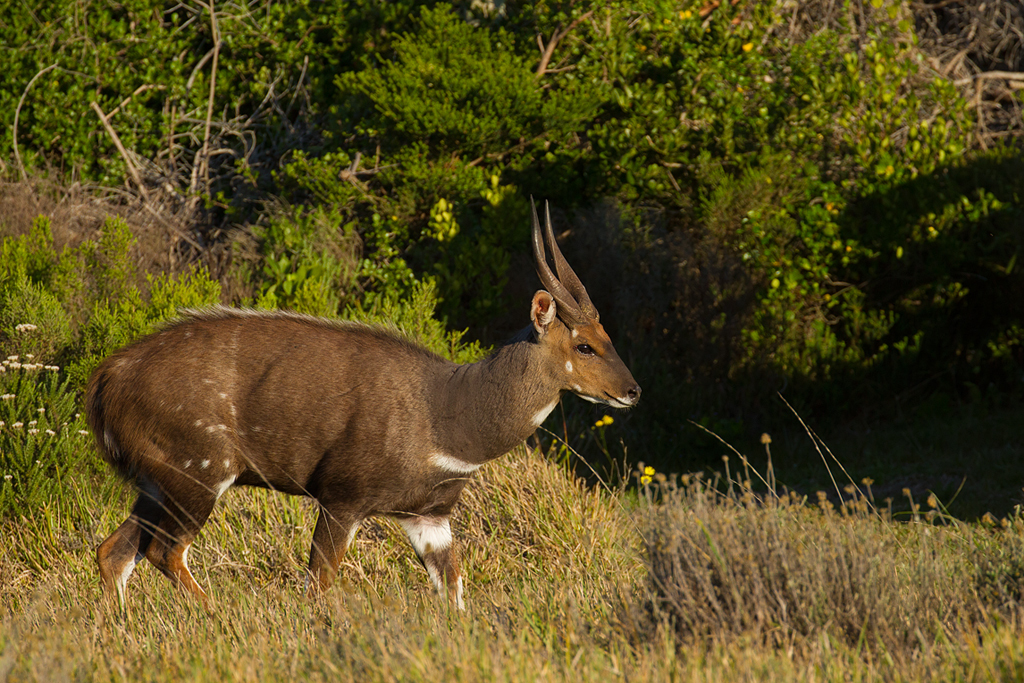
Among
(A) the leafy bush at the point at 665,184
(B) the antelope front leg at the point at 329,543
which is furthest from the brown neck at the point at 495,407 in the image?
(A) the leafy bush at the point at 665,184

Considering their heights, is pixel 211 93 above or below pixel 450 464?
below

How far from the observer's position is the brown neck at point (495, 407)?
574 centimetres

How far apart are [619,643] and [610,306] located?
7.34m

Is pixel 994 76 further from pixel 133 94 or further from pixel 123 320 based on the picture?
pixel 123 320

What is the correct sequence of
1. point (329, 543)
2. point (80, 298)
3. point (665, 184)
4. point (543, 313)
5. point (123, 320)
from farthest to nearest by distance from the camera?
point (665, 184) → point (80, 298) → point (123, 320) → point (543, 313) → point (329, 543)

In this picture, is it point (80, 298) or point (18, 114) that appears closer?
point (80, 298)

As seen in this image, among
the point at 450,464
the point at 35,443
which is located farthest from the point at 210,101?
the point at 450,464

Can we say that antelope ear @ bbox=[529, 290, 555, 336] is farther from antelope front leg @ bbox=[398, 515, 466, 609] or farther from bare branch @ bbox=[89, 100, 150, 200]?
bare branch @ bbox=[89, 100, 150, 200]

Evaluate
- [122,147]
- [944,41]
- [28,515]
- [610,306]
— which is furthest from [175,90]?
[944,41]

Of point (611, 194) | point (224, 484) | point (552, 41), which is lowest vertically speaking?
point (224, 484)

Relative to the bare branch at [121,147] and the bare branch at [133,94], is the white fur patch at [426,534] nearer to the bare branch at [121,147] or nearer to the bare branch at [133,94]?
the bare branch at [121,147]

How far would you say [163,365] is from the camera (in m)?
5.80

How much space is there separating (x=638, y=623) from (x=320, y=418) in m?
2.12

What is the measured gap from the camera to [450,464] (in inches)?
226
